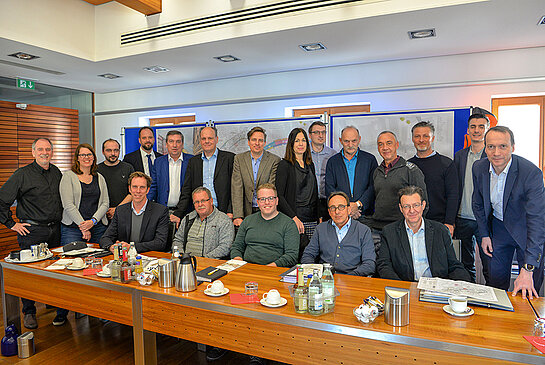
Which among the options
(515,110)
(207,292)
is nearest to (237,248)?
(207,292)

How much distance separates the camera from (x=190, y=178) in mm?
4012

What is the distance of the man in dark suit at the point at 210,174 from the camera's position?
3.93 metres

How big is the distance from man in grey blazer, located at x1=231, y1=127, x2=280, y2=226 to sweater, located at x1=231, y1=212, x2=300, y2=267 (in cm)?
68

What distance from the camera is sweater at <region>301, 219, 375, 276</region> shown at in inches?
104

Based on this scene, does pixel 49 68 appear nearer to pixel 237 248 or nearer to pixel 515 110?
pixel 237 248

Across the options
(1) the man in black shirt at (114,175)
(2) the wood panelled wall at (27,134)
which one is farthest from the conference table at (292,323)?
(2) the wood panelled wall at (27,134)

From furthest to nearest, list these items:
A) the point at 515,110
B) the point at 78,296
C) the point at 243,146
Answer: the point at 243,146 → the point at 515,110 → the point at 78,296

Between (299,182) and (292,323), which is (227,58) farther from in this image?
(292,323)

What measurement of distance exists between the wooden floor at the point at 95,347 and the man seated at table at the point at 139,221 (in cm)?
75

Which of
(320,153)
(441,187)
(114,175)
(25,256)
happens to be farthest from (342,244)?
(114,175)

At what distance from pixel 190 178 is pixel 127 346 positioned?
1.72m

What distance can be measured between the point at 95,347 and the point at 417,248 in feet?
8.19

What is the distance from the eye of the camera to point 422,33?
3.65 metres

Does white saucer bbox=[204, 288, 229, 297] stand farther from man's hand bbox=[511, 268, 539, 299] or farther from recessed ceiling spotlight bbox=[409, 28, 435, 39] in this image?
recessed ceiling spotlight bbox=[409, 28, 435, 39]
